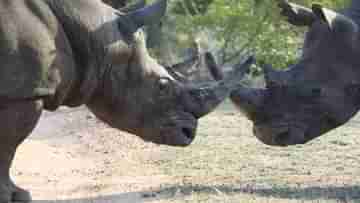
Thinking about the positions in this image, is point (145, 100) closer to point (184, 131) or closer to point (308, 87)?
point (184, 131)

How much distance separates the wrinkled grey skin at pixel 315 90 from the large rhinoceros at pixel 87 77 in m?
0.57

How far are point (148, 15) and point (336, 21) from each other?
1609 millimetres

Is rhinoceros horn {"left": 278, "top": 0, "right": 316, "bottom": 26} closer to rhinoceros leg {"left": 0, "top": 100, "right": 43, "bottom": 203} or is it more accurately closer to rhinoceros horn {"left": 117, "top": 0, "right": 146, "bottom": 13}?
rhinoceros horn {"left": 117, "top": 0, "right": 146, "bottom": 13}

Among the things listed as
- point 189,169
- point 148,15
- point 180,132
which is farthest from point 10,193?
point 189,169

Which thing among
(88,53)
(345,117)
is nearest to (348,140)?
(345,117)

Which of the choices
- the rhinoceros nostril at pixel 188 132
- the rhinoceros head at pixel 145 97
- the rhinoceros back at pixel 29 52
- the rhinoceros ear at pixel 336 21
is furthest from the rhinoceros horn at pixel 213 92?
the rhinoceros back at pixel 29 52

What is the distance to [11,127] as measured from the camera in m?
5.30

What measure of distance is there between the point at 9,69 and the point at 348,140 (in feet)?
21.7

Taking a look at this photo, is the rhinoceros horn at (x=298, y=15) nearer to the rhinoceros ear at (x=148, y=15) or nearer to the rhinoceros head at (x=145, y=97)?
the rhinoceros head at (x=145, y=97)

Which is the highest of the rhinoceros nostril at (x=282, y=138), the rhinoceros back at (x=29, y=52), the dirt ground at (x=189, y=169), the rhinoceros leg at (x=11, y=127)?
the rhinoceros back at (x=29, y=52)

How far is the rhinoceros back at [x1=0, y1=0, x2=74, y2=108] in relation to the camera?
206 inches

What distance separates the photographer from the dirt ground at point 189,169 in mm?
7312

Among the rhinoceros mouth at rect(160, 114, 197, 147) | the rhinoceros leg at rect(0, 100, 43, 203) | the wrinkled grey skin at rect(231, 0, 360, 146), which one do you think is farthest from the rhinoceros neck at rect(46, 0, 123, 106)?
the wrinkled grey skin at rect(231, 0, 360, 146)

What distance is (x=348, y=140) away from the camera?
36.4 ft
